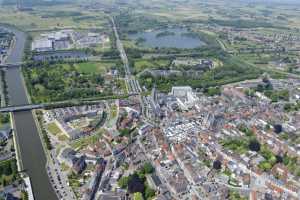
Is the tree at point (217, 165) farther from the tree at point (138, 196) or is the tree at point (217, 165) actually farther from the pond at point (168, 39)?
the pond at point (168, 39)

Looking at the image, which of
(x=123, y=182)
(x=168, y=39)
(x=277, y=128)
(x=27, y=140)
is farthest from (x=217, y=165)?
(x=168, y=39)

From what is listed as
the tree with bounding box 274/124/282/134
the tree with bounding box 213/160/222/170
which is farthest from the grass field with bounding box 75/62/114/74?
the tree with bounding box 213/160/222/170

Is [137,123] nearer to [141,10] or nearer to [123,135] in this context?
[123,135]

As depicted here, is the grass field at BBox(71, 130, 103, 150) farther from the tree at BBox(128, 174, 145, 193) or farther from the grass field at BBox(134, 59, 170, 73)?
the grass field at BBox(134, 59, 170, 73)

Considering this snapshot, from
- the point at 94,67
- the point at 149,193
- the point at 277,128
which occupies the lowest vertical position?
the point at 149,193

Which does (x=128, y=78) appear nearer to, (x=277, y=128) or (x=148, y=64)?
(x=148, y=64)
